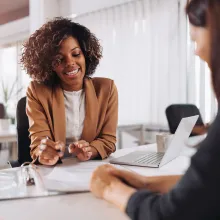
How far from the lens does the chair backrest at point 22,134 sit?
→ 176 cm

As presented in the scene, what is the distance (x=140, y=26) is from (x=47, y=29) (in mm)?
2521

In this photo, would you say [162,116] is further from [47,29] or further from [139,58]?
[47,29]

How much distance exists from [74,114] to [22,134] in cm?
34

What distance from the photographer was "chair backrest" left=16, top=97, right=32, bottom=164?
1.76 m

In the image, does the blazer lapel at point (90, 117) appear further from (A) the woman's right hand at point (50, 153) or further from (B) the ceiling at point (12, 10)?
(B) the ceiling at point (12, 10)

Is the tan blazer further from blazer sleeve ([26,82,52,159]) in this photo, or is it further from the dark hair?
the dark hair

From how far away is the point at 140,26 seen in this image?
13.0 feet

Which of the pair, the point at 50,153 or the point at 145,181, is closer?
the point at 145,181

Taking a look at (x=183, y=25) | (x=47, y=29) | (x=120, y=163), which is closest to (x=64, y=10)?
(x=183, y=25)

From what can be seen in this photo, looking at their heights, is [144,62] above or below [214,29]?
above

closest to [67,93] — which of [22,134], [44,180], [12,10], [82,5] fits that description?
[22,134]

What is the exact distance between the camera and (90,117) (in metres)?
1.59

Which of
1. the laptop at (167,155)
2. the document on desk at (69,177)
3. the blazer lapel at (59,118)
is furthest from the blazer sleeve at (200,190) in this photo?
the blazer lapel at (59,118)

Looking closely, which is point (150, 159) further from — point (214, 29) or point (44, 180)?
point (214, 29)
